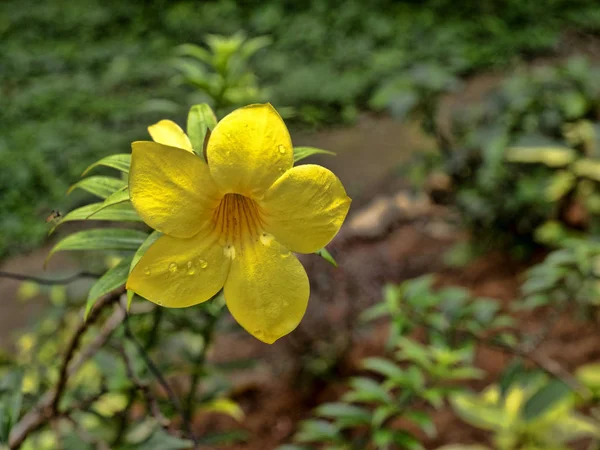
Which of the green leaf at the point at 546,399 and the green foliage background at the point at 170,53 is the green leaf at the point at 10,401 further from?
the green foliage background at the point at 170,53

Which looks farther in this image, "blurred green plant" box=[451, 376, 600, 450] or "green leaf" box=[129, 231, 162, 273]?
"blurred green plant" box=[451, 376, 600, 450]

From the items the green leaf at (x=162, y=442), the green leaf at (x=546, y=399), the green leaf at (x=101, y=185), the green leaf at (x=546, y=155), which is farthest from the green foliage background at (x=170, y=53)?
the green leaf at (x=101, y=185)

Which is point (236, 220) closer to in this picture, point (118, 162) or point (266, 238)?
point (266, 238)

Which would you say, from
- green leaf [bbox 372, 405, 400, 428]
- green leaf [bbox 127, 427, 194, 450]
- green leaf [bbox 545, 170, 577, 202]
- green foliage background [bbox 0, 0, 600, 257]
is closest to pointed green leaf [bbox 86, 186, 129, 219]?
green leaf [bbox 127, 427, 194, 450]

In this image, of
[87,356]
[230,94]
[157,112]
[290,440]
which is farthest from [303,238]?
[157,112]

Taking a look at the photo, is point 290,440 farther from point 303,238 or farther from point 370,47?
point 370,47

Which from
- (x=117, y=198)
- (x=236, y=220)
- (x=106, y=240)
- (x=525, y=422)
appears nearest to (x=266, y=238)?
(x=236, y=220)

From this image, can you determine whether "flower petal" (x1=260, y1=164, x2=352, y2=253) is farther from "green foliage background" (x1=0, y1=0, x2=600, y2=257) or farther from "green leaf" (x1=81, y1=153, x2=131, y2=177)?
"green foliage background" (x1=0, y1=0, x2=600, y2=257)
